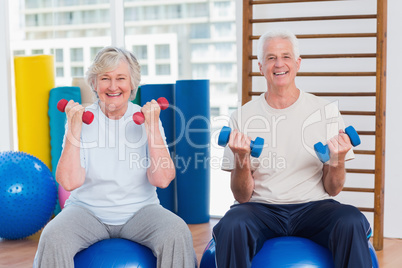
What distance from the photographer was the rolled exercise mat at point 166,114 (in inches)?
146

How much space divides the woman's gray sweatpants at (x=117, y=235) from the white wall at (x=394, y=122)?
5.37 ft

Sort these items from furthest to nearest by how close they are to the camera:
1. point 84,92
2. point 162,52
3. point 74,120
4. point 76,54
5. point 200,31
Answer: point 76,54 → point 162,52 → point 200,31 → point 84,92 → point 74,120

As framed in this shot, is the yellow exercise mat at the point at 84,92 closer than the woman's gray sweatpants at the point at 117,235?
No

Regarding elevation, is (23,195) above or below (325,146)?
below

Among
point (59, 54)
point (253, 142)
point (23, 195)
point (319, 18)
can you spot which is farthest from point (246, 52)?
point (59, 54)

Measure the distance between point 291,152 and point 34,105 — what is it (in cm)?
229

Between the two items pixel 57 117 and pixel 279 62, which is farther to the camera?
pixel 57 117

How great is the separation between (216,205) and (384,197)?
4.05ft

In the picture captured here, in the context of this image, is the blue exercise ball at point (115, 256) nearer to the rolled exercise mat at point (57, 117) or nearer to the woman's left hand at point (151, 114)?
the woman's left hand at point (151, 114)

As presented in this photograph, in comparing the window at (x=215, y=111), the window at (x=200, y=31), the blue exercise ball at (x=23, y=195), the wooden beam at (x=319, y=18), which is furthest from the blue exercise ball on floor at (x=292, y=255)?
the window at (x=200, y=31)

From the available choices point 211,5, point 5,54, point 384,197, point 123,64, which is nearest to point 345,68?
point 384,197

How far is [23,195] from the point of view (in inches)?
125

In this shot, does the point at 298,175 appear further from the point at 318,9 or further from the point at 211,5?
the point at 211,5

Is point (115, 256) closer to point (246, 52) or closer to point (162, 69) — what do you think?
point (246, 52)
